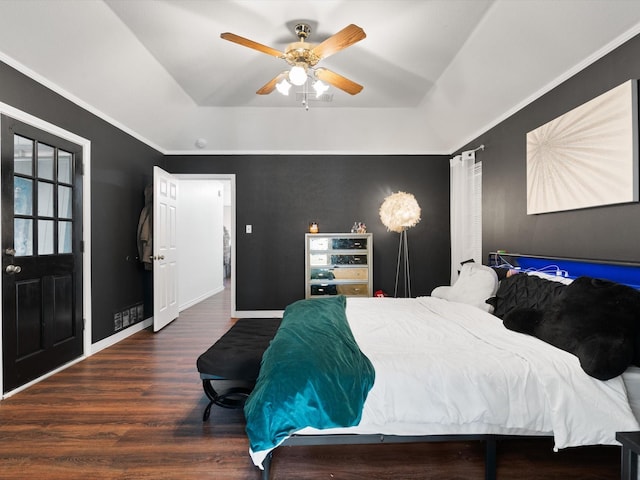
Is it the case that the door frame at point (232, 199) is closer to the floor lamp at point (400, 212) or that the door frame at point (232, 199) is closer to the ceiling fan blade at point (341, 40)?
the floor lamp at point (400, 212)

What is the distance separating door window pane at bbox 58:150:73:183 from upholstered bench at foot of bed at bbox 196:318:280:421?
2226 millimetres

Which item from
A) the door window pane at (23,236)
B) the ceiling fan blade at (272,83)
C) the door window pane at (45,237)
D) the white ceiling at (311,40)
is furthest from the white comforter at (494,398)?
the door window pane at (45,237)

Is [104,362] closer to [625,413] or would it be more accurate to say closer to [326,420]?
[326,420]

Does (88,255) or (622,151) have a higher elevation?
(622,151)

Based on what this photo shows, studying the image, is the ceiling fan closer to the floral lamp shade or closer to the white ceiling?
the white ceiling

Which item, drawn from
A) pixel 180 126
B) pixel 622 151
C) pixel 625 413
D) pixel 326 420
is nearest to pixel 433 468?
pixel 326 420

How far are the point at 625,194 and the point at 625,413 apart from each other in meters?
1.34

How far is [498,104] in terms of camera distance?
337 centimetres

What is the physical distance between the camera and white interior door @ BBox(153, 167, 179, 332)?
4180 millimetres

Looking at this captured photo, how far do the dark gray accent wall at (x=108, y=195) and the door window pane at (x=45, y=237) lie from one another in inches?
20.9

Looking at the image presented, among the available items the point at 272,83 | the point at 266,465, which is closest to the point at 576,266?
the point at 266,465

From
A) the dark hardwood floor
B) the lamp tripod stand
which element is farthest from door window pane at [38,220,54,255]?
the lamp tripod stand

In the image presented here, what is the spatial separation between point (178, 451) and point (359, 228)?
3581mm

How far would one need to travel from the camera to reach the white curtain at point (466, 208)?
4.12 metres
